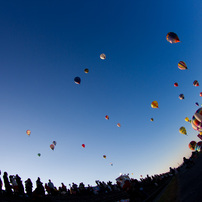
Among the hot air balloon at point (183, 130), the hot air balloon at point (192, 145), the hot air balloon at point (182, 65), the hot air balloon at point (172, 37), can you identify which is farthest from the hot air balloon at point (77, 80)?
the hot air balloon at point (192, 145)

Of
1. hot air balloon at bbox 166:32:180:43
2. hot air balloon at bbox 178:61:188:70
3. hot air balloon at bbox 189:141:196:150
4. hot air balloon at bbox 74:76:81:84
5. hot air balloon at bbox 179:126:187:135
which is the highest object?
hot air balloon at bbox 74:76:81:84

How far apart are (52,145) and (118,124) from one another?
35.8ft

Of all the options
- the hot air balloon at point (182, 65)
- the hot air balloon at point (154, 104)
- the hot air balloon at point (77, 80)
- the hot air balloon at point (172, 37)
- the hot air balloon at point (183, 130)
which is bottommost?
the hot air balloon at point (183, 130)

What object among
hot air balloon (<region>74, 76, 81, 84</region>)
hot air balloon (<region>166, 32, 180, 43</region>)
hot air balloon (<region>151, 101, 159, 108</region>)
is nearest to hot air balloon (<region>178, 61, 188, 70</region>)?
hot air balloon (<region>166, 32, 180, 43</region>)

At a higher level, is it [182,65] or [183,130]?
[182,65]

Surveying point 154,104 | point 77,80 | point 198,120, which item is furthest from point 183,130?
point 77,80

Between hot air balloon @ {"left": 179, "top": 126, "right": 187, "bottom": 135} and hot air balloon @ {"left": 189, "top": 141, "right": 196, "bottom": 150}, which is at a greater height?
hot air balloon @ {"left": 179, "top": 126, "right": 187, "bottom": 135}

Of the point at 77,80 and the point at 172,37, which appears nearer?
the point at 172,37

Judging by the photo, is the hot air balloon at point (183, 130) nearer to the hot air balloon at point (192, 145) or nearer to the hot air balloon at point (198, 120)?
the hot air balloon at point (192, 145)

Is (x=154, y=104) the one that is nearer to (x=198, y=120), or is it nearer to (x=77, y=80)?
(x=198, y=120)

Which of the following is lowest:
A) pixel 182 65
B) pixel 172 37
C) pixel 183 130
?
pixel 183 130

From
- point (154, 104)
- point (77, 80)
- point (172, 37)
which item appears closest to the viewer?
point (172, 37)

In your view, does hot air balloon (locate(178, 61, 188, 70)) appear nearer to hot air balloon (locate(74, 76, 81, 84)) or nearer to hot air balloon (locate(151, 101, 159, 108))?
hot air balloon (locate(151, 101, 159, 108))

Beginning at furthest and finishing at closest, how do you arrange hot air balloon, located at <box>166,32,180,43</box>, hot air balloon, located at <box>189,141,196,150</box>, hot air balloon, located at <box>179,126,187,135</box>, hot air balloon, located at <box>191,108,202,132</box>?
hot air balloon, located at <box>189,141,196,150</box>, hot air balloon, located at <box>179,126,187,135</box>, hot air balloon, located at <box>166,32,180,43</box>, hot air balloon, located at <box>191,108,202,132</box>
